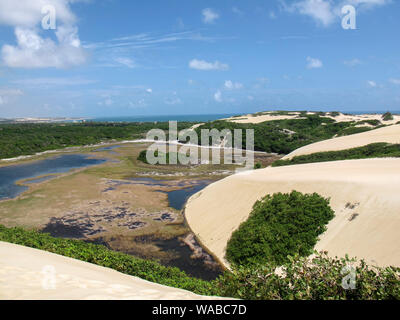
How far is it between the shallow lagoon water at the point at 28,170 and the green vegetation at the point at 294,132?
33.1 metres

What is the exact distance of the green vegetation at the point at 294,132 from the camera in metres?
54.2

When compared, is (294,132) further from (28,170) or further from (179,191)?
(28,170)

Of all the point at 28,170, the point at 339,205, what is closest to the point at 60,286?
the point at 339,205

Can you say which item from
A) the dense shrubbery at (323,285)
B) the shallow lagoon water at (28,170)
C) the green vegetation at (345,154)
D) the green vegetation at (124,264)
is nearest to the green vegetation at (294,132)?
the green vegetation at (345,154)

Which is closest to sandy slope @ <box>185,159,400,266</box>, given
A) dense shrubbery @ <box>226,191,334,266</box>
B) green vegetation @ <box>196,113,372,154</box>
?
dense shrubbery @ <box>226,191,334,266</box>

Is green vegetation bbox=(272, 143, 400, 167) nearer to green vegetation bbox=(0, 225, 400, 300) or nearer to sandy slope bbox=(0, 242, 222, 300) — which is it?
green vegetation bbox=(0, 225, 400, 300)

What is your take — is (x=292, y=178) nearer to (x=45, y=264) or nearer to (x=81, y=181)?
(x=45, y=264)

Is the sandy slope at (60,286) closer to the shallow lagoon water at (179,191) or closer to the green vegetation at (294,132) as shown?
the shallow lagoon water at (179,191)

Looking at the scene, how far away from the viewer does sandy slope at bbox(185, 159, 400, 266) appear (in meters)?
10.5

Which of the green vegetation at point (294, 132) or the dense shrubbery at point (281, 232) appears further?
the green vegetation at point (294, 132)

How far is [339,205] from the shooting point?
13.1 metres

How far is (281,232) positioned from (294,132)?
55342 millimetres

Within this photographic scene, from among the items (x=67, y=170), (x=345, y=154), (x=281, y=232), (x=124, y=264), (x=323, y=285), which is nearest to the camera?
(x=323, y=285)
